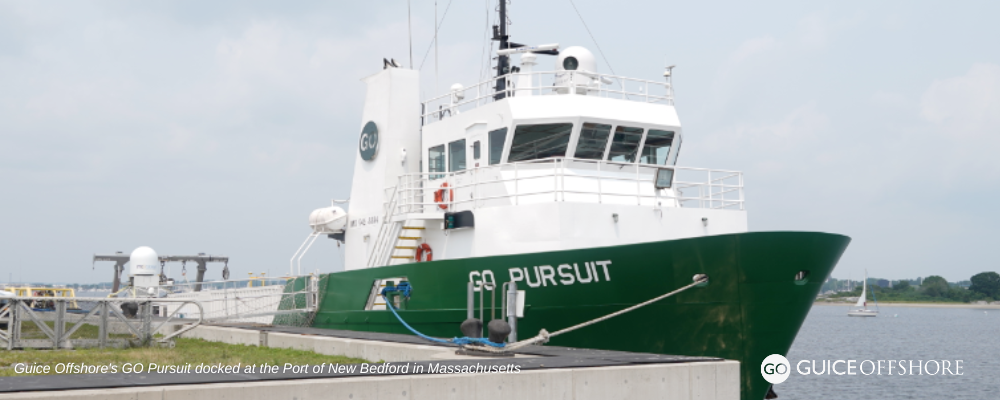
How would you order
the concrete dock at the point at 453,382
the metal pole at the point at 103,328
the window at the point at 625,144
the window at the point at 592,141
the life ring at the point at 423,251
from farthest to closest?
the window at the point at 625,144 < the life ring at the point at 423,251 < the window at the point at 592,141 < the metal pole at the point at 103,328 < the concrete dock at the point at 453,382

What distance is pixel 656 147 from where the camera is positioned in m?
17.6

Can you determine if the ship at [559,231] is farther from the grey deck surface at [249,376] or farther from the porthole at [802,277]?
the grey deck surface at [249,376]

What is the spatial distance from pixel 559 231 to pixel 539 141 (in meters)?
2.83

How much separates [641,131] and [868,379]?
17.9 meters

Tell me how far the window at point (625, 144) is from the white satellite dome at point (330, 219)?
23.0 feet

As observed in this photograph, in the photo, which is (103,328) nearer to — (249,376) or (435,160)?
(249,376)

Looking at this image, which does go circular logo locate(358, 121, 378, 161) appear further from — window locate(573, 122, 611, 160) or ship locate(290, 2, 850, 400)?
window locate(573, 122, 611, 160)

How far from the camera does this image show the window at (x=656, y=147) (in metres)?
17.5

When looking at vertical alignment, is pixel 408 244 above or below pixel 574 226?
below

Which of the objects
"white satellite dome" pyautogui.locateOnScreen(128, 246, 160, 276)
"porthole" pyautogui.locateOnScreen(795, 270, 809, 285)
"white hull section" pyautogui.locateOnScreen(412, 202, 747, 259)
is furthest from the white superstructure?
"white satellite dome" pyautogui.locateOnScreen(128, 246, 160, 276)

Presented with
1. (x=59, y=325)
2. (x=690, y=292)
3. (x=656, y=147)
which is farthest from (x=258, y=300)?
(x=690, y=292)

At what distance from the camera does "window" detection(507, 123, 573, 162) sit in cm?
1644

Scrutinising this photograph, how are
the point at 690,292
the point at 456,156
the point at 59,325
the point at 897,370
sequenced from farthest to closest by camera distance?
1. the point at 897,370
2. the point at 456,156
3. the point at 59,325
4. the point at 690,292

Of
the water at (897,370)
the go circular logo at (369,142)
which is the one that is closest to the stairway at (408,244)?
the go circular logo at (369,142)
